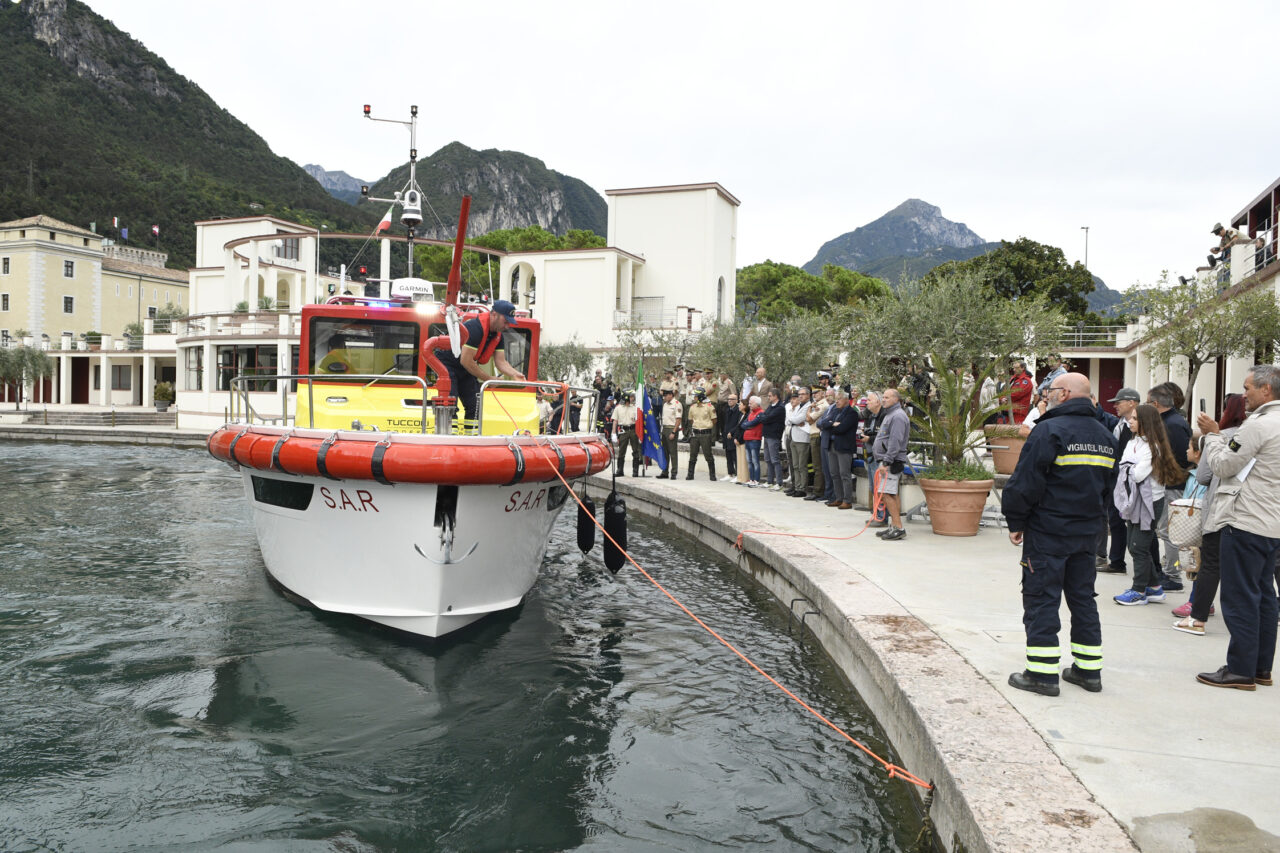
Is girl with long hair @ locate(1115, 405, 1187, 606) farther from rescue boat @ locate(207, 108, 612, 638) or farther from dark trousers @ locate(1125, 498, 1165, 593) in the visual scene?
rescue boat @ locate(207, 108, 612, 638)

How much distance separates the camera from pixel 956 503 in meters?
8.80

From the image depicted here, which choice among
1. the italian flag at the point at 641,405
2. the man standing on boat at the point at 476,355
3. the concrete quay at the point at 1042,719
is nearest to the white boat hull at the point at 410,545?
the man standing on boat at the point at 476,355

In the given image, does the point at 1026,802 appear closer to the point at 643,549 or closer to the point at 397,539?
the point at 397,539

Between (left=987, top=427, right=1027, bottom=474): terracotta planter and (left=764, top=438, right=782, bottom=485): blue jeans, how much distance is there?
2937 mm

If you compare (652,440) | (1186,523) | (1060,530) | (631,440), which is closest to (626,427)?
(631,440)

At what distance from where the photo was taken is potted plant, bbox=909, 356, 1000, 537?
8.78m

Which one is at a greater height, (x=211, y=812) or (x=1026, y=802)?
(x=1026, y=802)

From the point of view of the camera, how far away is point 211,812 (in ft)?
13.4

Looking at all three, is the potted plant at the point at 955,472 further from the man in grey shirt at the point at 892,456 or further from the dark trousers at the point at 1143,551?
the dark trousers at the point at 1143,551

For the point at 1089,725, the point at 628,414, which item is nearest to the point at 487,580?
the point at 1089,725

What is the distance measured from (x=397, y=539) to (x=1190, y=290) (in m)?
19.1

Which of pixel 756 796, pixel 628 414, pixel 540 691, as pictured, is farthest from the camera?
pixel 628 414

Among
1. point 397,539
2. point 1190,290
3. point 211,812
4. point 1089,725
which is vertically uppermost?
point 1190,290

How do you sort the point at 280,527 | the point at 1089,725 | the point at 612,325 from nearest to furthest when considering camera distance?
1. the point at 1089,725
2. the point at 280,527
3. the point at 612,325
